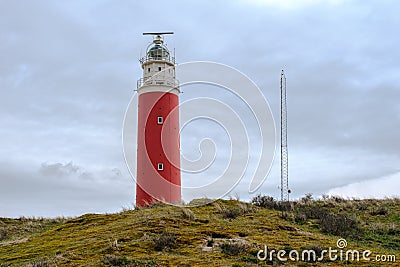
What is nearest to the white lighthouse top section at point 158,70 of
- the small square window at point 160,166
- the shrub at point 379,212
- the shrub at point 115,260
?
the small square window at point 160,166

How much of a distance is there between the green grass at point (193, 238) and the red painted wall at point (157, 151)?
664cm

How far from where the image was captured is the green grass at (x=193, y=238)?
11883mm

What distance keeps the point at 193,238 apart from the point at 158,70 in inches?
684

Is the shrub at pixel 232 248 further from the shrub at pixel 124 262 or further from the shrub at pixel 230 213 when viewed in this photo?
the shrub at pixel 230 213

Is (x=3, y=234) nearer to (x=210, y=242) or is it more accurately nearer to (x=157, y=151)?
(x=157, y=151)

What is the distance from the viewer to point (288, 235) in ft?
48.3

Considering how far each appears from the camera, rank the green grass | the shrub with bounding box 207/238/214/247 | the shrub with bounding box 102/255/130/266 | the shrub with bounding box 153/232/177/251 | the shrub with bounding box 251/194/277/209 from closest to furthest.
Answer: the shrub with bounding box 102/255/130/266, the green grass, the shrub with bounding box 153/232/177/251, the shrub with bounding box 207/238/214/247, the shrub with bounding box 251/194/277/209

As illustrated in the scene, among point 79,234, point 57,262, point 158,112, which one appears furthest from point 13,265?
point 158,112

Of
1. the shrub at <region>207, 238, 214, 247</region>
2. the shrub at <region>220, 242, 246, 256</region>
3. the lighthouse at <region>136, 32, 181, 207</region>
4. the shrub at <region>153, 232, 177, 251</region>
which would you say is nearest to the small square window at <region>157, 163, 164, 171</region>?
the lighthouse at <region>136, 32, 181, 207</region>

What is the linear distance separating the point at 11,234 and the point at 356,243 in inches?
548

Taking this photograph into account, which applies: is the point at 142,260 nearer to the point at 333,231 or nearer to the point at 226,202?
Result: the point at 333,231

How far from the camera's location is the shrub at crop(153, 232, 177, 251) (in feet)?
41.6

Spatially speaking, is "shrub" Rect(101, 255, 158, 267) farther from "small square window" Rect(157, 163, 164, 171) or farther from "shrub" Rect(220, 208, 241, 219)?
"small square window" Rect(157, 163, 164, 171)

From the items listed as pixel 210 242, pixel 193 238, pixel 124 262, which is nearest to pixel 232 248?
pixel 210 242
